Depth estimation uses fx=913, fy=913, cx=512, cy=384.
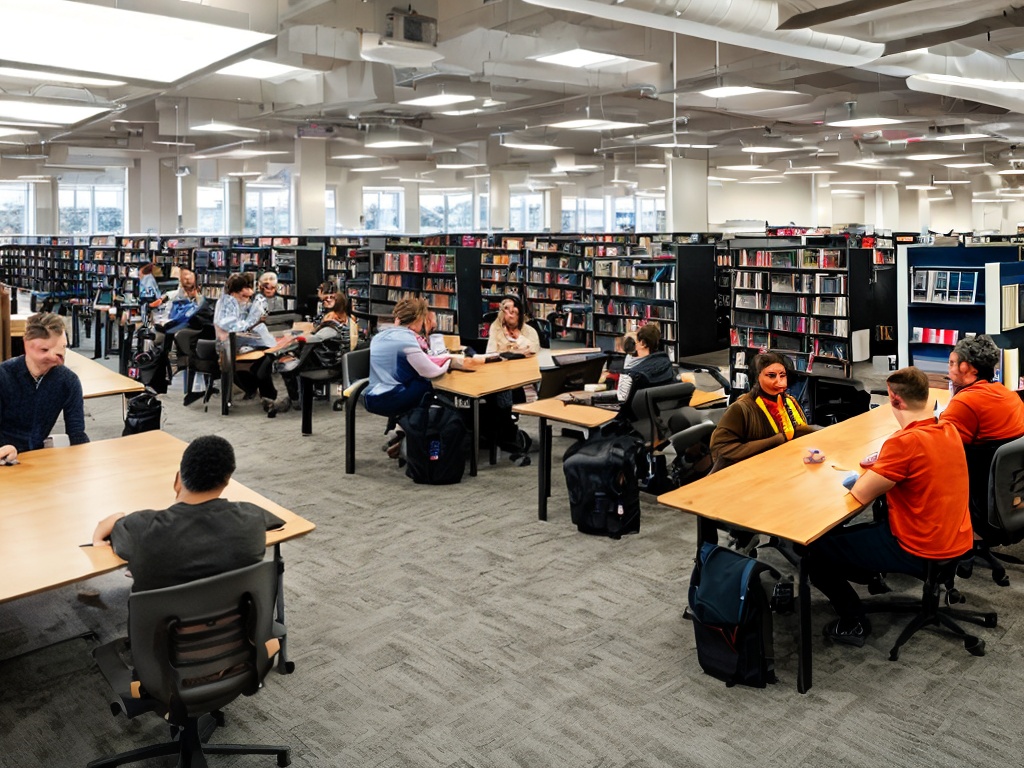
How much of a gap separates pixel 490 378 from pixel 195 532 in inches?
175

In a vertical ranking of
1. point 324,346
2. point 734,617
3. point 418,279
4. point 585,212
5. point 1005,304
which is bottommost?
point 734,617

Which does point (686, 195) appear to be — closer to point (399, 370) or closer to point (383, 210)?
point (383, 210)

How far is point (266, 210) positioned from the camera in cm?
2795

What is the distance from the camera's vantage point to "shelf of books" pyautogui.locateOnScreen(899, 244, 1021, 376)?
26.0 ft

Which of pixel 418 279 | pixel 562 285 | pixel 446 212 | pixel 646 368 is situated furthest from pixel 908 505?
pixel 446 212

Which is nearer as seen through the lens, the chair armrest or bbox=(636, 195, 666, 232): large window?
the chair armrest

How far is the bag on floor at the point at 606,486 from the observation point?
18.1 ft

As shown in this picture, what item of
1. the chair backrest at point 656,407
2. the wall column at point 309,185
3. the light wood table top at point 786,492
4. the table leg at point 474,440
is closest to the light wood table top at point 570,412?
the chair backrest at point 656,407

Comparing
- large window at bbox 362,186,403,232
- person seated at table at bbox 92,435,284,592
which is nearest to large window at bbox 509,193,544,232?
large window at bbox 362,186,403,232

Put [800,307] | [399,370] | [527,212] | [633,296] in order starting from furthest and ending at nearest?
[527,212] < [633,296] < [800,307] < [399,370]

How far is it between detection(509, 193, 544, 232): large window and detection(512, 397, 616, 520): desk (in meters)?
19.7

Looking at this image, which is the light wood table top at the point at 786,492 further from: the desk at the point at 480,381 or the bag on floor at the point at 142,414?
the bag on floor at the point at 142,414

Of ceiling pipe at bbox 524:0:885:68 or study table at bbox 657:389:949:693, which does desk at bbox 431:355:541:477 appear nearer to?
study table at bbox 657:389:949:693

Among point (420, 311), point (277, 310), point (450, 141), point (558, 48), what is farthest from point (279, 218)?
point (420, 311)
